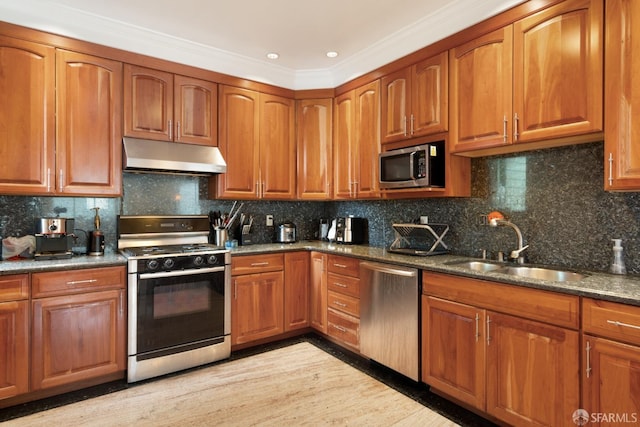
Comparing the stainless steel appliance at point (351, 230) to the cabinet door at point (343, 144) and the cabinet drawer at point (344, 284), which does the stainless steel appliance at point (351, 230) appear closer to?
the cabinet door at point (343, 144)

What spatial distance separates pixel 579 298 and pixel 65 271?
3031 mm

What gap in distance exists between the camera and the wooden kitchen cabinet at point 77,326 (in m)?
2.30

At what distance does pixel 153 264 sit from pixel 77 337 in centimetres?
67

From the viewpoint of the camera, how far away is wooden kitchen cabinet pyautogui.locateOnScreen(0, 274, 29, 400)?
2.18 m

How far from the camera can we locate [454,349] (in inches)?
87.3

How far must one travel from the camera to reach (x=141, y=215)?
315cm

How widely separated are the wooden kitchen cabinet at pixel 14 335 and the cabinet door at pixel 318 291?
2.19 meters

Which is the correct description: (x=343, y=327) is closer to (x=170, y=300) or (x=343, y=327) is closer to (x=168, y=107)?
(x=170, y=300)

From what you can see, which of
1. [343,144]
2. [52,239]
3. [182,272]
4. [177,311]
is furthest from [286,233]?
[52,239]

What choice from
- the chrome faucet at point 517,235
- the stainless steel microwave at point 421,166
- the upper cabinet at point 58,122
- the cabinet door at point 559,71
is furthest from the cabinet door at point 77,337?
the cabinet door at point 559,71

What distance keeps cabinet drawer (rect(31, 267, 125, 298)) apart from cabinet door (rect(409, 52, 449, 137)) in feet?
8.31

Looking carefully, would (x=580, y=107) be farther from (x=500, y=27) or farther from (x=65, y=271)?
(x=65, y=271)

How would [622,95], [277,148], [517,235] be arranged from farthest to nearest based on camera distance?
[277,148] → [517,235] → [622,95]

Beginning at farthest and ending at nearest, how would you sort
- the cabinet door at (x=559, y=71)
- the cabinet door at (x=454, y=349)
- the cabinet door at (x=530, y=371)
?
1. the cabinet door at (x=454, y=349)
2. the cabinet door at (x=559, y=71)
3. the cabinet door at (x=530, y=371)
